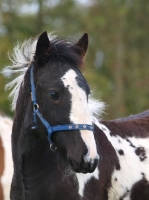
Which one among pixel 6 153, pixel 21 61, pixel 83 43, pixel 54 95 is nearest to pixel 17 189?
pixel 54 95

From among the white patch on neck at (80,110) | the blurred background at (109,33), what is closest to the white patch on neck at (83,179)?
the white patch on neck at (80,110)

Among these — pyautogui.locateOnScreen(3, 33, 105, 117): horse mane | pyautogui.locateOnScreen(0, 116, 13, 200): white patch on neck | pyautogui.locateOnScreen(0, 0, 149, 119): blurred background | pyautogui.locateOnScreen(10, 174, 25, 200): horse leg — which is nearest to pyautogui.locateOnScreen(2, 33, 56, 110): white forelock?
pyautogui.locateOnScreen(3, 33, 105, 117): horse mane

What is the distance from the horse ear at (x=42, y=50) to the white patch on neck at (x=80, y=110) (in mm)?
407

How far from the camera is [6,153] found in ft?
30.0

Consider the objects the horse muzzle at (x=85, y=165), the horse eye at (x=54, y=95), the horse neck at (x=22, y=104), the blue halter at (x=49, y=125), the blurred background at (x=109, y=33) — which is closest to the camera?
the horse muzzle at (x=85, y=165)

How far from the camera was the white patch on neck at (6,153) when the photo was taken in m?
8.73

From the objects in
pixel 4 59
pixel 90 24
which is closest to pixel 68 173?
pixel 4 59

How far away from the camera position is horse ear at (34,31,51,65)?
589cm

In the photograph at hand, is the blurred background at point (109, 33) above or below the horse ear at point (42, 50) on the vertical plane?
above

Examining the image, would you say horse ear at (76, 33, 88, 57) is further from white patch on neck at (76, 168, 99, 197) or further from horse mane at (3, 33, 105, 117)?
white patch on neck at (76, 168, 99, 197)

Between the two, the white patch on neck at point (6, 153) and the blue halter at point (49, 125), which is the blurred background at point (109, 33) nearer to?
the white patch on neck at point (6, 153)

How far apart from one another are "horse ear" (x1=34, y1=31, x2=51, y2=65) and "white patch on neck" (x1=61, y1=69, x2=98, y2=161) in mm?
407

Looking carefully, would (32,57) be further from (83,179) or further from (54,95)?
(83,179)

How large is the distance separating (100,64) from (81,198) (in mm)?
25597
